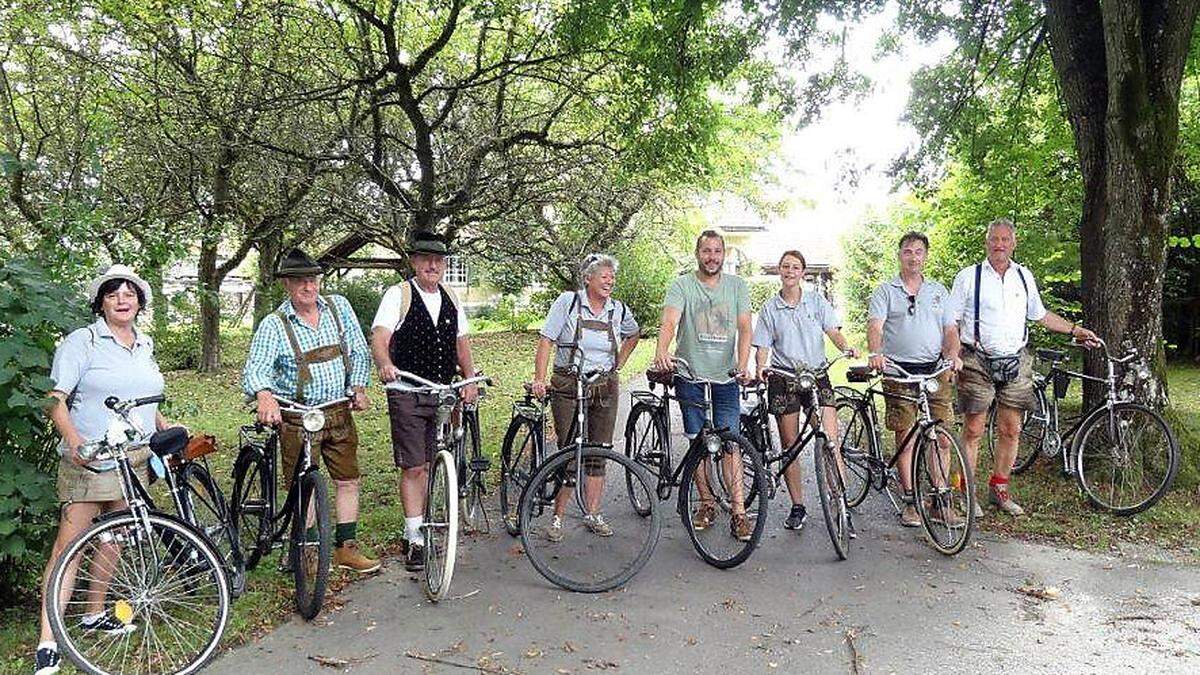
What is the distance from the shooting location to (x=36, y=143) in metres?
14.9

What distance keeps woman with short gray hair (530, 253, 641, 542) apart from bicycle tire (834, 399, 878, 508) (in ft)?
5.23

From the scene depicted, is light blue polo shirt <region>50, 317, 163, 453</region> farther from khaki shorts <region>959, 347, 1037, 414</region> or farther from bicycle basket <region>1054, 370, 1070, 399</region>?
bicycle basket <region>1054, 370, 1070, 399</region>

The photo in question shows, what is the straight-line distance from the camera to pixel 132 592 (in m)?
3.77

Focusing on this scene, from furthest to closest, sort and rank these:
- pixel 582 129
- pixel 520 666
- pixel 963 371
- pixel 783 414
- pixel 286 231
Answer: pixel 286 231 < pixel 582 129 < pixel 963 371 < pixel 783 414 < pixel 520 666

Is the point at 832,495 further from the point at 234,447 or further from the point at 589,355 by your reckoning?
the point at 234,447

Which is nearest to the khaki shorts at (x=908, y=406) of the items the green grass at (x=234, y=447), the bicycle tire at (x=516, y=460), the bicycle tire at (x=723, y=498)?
the bicycle tire at (x=723, y=498)

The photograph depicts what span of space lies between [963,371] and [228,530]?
191 inches

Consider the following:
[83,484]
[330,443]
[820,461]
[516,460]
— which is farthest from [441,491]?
[820,461]

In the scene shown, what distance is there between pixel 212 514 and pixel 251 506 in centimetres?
20

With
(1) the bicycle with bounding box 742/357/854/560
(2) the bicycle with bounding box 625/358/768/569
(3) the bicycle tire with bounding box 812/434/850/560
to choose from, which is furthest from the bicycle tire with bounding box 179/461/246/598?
(3) the bicycle tire with bounding box 812/434/850/560

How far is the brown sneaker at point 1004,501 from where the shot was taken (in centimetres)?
597

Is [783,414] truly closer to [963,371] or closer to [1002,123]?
[963,371]

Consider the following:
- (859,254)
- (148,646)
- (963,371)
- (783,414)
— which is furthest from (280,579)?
(859,254)

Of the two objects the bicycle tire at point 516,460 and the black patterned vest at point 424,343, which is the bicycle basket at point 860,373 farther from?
the black patterned vest at point 424,343
